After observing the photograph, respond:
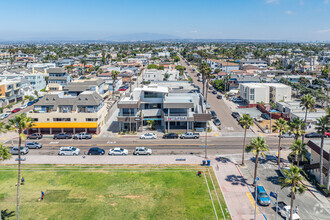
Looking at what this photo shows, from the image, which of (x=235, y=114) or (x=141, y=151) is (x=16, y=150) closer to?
(x=141, y=151)

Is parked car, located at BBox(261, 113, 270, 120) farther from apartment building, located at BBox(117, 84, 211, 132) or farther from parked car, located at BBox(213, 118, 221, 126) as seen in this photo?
apartment building, located at BBox(117, 84, 211, 132)

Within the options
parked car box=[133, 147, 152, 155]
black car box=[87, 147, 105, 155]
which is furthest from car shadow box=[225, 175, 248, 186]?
black car box=[87, 147, 105, 155]

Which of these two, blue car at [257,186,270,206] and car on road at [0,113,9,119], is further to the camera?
car on road at [0,113,9,119]

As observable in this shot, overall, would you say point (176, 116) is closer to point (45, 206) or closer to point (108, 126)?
point (108, 126)

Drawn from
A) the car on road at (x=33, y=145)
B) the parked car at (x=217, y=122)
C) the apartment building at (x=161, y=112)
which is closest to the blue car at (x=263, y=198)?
the apartment building at (x=161, y=112)

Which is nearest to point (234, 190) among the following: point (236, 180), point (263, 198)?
Answer: point (236, 180)
